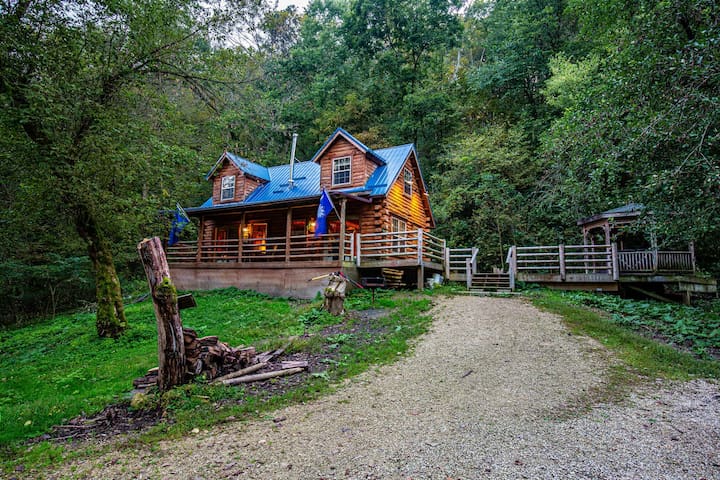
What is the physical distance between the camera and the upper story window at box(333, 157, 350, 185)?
60.2 ft

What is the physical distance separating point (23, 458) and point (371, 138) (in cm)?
2598

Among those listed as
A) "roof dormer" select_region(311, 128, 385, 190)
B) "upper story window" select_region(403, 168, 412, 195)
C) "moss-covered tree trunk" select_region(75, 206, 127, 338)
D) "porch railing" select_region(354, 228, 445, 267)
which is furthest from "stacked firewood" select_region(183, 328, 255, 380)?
"upper story window" select_region(403, 168, 412, 195)

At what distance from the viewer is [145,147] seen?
982 cm

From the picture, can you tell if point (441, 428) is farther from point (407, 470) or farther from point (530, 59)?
point (530, 59)

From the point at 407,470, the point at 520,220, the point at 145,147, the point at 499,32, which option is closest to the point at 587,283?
the point at 520,220

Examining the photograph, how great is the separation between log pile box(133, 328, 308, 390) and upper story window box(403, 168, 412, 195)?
561 inches

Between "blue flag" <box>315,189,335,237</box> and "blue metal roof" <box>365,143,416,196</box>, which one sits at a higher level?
"blue metal roof" <box>365,143,416,196</box>

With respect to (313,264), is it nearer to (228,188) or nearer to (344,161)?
(344,161)

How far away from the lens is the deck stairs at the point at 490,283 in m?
15.7

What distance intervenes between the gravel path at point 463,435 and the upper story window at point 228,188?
17.3 metres

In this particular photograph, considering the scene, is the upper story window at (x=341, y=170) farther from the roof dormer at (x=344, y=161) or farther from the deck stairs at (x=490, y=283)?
the deck stairs at (x=490, y=283)

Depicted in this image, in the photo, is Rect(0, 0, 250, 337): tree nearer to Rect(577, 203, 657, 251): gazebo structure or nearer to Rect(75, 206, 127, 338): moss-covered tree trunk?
Rect(75, 206, 127, 338): moss-covered tree trunk

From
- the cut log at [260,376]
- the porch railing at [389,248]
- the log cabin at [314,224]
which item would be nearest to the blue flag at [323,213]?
the log cabin at [314,224]

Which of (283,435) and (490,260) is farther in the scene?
(490,260)
